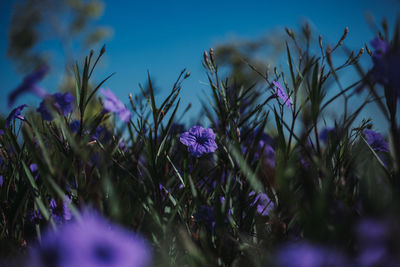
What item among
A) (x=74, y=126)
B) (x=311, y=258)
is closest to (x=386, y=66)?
(x=311, y=258)

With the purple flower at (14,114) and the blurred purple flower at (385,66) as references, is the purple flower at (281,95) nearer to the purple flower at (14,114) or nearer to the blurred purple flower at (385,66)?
the blurred purple flower at (385,66)

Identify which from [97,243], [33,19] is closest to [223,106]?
[97,243]

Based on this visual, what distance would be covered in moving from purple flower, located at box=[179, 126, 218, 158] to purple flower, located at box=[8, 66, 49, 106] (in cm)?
43

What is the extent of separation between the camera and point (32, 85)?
506 mm

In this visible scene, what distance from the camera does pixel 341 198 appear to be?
48 cm

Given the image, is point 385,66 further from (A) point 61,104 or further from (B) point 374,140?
(A) point 61,104

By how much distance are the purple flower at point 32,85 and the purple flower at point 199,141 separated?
0.43m

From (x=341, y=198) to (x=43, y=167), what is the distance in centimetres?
53

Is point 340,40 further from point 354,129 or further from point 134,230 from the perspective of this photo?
point 134,230

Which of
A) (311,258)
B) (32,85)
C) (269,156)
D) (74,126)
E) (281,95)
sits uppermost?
(74,126)

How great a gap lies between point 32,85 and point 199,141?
536 mm

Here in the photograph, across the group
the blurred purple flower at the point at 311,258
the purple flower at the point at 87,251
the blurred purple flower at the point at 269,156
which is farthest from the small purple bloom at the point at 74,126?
the blurred purple flower at the point at 311,258

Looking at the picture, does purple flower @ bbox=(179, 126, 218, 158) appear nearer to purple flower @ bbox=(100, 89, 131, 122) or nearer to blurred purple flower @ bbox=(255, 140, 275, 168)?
blurred purple flower @ bbox=(255, 140, 275, 168)

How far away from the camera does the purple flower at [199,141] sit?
0.87 metres
